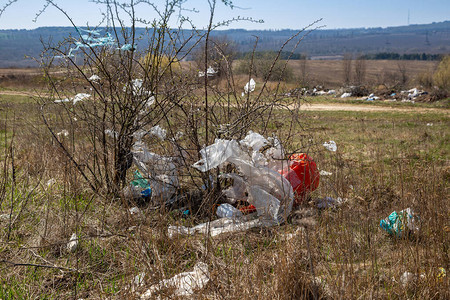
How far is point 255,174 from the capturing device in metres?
3.20

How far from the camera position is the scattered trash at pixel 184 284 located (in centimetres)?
202

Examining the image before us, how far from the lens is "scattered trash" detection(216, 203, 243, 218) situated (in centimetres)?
321

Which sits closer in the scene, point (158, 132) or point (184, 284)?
point (184, 284)

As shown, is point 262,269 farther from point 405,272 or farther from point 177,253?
point 405,272

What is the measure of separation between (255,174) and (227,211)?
390 mm

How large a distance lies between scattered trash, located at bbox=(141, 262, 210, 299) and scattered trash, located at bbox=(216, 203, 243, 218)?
0.90 meters

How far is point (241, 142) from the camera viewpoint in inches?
127

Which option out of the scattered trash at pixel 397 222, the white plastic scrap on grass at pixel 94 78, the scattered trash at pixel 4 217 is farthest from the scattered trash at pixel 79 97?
the scattered trash at pixel 397 222

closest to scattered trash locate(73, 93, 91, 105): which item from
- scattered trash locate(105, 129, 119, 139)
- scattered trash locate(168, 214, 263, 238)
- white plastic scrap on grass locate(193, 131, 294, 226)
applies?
scattered trash locate(105, 129, 119, 139)

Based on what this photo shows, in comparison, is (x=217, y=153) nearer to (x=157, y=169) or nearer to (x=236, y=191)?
(x=236, y=191)

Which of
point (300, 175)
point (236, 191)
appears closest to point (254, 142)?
point (236, 191)

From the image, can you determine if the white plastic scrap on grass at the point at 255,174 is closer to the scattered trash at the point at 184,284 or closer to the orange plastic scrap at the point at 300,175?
the orange plastic scrap at the point at 300,175

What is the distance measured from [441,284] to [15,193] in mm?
3585

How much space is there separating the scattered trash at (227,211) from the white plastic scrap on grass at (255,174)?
0.15 metres
